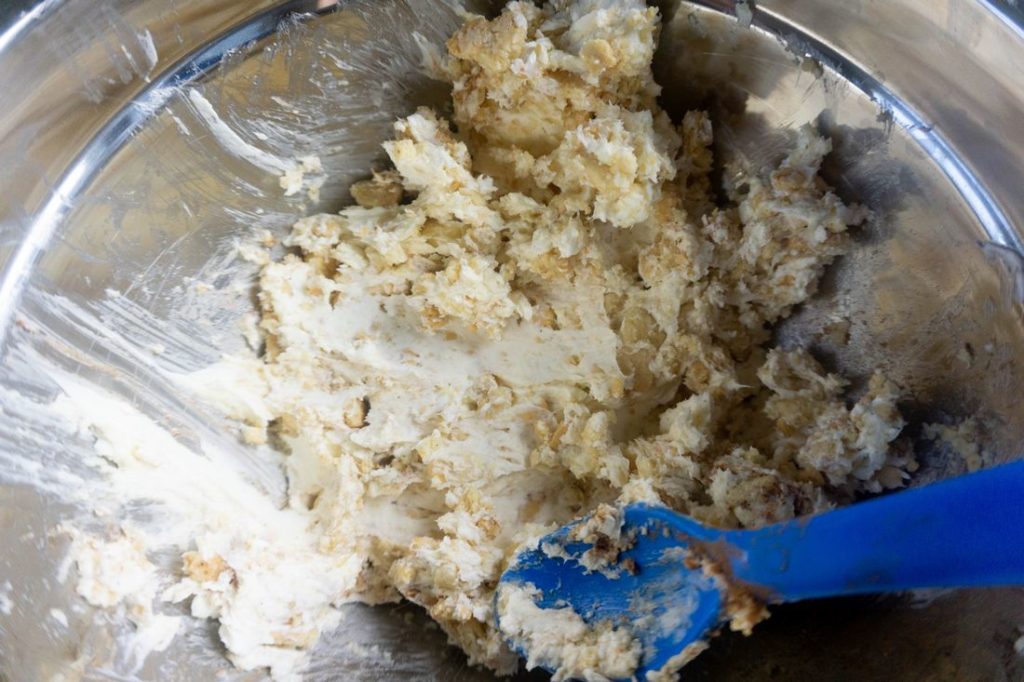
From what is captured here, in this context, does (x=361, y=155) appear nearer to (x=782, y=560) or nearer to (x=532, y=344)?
(x=532, y=344)

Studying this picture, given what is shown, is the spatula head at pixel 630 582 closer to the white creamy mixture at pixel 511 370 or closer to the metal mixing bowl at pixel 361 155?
the white creamy mixture at pixel 511 370

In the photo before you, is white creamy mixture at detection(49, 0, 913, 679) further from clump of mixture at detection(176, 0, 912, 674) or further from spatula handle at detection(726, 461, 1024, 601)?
spatula handle at detection(726, 461, 1024, 601)

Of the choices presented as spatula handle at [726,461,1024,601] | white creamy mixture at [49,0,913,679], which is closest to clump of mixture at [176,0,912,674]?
white creamy mixture at [49,0,913,679]

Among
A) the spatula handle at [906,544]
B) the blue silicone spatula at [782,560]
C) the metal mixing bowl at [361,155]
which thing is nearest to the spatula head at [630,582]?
the blue silicone spatula at [782,560]

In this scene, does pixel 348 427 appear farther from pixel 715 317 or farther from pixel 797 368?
pixel 797 368

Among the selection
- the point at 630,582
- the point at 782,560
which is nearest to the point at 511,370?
the point at 630,582
